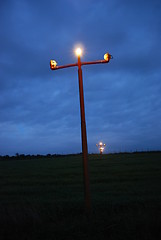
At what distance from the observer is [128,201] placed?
11.9m

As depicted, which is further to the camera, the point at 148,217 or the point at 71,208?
the point at 71,208

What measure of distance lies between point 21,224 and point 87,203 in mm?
2457

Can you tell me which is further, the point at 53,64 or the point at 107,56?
the point at 53,64

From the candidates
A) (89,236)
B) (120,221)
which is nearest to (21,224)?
(89,236)

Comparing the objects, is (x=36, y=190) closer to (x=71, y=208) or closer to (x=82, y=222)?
(x=71, y=208)

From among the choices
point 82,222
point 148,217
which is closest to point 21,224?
point 82,222

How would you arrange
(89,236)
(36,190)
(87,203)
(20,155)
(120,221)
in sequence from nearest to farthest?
(89,236) → (120,221) → (87,203) → (36,190) → (20,155)

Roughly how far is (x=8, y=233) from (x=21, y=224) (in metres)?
0.67

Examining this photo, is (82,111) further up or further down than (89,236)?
further up

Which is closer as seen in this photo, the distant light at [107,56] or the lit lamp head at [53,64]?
the distant light at [107,56]

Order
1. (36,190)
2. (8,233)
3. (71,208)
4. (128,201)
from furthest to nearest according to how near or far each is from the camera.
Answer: (36,190) < (128,201) < (71,208) < (8,233)

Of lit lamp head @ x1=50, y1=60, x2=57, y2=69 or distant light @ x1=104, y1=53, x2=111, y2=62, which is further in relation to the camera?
lit lamp head @ x1=50, y1=60, x2=57, y2=69

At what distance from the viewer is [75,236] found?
660 centimetres

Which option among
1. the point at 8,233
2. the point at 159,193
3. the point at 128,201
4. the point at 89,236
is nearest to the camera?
the point at 89,236
